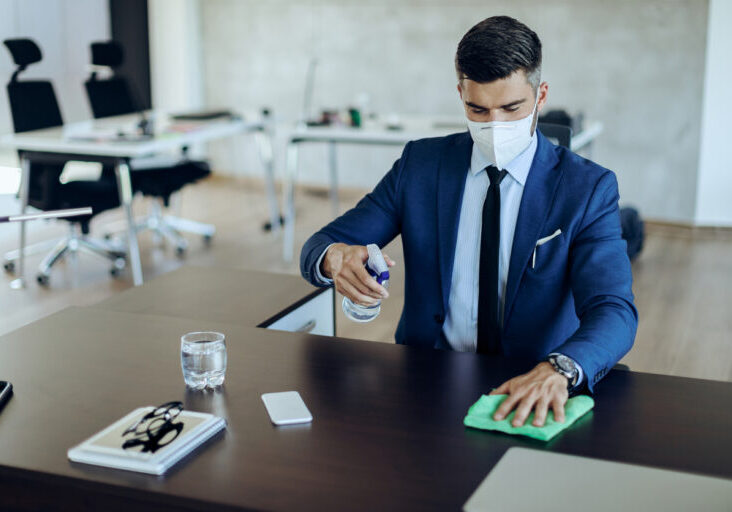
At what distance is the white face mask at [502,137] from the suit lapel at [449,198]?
96 millimetres

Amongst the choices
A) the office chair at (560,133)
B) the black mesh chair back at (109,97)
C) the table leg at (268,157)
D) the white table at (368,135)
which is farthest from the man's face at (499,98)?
the black mesh chair back at (109,97)

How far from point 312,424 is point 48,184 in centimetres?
351

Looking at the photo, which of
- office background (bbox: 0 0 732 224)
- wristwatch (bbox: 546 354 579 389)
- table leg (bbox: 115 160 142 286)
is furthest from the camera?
office background (bbox: 0 0 732 224)

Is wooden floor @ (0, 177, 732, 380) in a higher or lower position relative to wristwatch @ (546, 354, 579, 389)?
lower

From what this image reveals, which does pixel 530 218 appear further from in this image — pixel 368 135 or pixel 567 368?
pixel 368 135

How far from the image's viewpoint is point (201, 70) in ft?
24.5

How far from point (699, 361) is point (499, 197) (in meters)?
2.12

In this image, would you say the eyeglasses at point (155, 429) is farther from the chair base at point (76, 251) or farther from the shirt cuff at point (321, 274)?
the chair base at point (76, 251)

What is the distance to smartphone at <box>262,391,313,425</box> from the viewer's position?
127cm

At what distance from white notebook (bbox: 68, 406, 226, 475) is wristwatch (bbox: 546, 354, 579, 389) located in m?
0.53

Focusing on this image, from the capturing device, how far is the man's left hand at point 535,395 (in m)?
1.24

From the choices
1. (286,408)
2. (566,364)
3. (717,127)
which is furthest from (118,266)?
(717,127)

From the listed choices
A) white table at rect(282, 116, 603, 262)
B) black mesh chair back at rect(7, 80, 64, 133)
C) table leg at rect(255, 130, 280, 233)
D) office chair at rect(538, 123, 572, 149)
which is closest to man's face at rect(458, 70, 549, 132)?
office chair at rect(538, 123, 572, 149)

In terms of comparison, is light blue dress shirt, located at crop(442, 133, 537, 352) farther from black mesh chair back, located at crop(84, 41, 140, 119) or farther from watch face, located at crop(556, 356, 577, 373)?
black mesh chair back, located at crop(84, 41, 140, 119)
